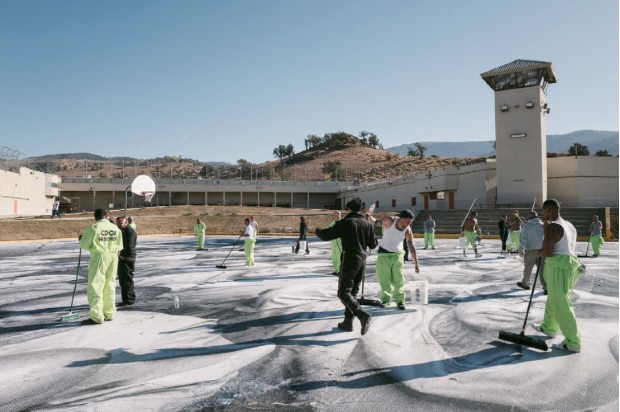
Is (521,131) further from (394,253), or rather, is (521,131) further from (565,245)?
(565,245)

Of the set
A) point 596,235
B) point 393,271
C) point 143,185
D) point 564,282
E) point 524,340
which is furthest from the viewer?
point 143,185

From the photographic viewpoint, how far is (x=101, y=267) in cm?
690

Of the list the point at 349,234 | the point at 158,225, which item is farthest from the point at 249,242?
the point at 158,225

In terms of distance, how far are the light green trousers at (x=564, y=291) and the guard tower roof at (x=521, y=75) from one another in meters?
40.0

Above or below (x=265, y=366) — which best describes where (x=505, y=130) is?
above

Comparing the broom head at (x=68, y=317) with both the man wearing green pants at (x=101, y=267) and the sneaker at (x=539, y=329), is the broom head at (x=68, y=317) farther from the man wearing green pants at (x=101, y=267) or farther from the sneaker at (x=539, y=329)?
the sneaker at (x=539, y=329)

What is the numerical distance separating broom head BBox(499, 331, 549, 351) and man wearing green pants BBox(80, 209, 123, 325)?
6.06 m

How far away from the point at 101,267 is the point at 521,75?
4242 cm

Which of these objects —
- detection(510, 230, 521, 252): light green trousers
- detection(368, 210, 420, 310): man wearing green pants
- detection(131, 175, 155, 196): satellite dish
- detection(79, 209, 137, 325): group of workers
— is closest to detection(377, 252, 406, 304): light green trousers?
detection(368, 210, 420, 310): man wearing green pants

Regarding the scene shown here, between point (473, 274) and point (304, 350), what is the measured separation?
8548 millimetres

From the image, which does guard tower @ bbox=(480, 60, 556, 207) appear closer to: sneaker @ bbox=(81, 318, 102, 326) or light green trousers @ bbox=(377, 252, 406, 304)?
light green trousers @ bbox=(377, 252, 406, 304)

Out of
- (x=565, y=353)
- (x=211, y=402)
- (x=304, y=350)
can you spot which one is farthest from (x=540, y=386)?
(x=211, y=402)

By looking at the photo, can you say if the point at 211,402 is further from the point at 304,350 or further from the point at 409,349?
the point at 409,349

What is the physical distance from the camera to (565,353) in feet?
17.1
